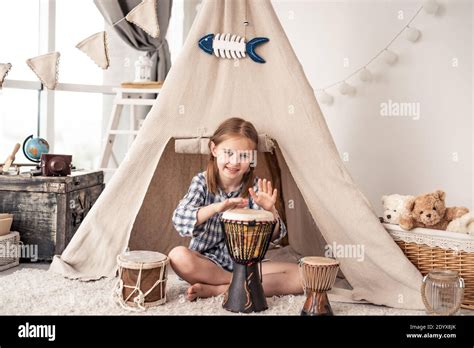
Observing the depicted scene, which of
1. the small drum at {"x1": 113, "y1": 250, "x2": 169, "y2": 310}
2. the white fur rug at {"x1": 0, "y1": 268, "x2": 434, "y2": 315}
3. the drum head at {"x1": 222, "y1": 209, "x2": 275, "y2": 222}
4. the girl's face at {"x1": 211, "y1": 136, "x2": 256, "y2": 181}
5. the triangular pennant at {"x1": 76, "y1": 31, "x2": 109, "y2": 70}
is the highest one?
the triangular pennant at {"x1": 76, "y1": 31, "x2": 109, "y2": 70}

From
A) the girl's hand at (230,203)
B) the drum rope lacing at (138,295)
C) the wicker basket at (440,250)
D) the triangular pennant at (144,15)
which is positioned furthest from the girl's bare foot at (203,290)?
the triangular pennant at (144,15)

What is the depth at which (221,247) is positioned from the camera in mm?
2598

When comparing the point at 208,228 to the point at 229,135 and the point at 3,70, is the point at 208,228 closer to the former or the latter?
the point at 229,135

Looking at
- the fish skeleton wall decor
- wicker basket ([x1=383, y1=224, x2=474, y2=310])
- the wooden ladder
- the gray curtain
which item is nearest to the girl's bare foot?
wicker basket ([x1=383, y1=224, x2=474, y2=310])

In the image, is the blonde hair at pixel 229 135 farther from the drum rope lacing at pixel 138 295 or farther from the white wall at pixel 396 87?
the white wall at pixel 396 87

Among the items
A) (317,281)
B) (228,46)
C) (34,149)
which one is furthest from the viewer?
(34,149)

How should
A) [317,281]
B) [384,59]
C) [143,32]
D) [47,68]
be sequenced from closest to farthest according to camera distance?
1. [317,281]
2. [47,68]
3. [143,32]
4. [384,59]

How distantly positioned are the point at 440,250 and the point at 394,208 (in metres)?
→ 0.30

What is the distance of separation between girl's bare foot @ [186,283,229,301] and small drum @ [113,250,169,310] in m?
0.14

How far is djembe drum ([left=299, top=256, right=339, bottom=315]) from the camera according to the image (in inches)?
84.8

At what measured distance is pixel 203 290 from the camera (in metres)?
2.39

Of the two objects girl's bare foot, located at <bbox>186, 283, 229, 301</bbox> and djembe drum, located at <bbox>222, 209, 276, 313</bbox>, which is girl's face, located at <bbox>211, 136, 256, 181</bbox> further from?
girl's bare foot, located at <bbox>186, 283, 229, 301</bbox>

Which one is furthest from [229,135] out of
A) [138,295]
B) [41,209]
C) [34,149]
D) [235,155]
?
[34,149]
